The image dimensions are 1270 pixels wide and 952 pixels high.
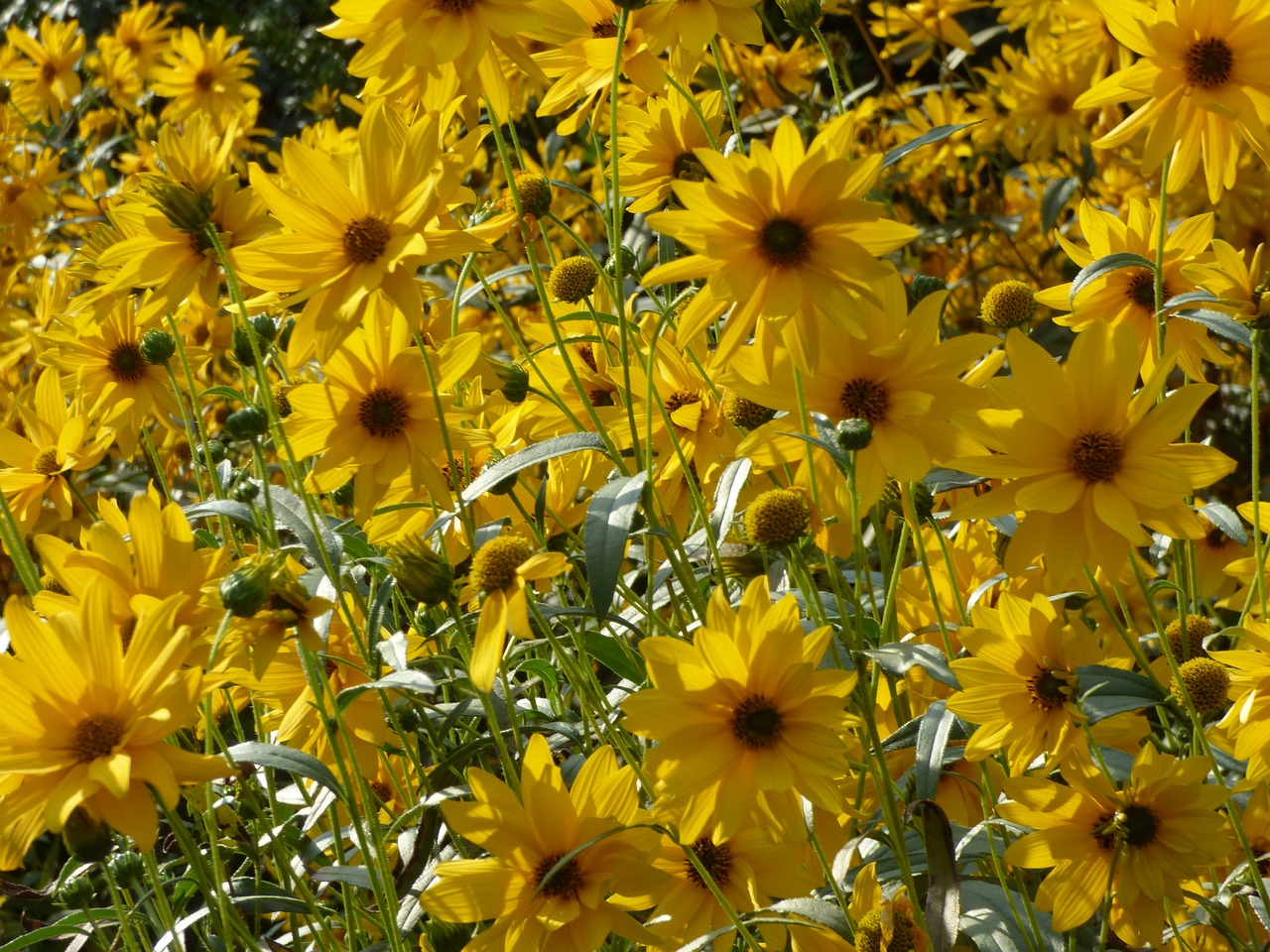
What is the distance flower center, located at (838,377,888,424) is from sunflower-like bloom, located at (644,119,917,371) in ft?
0.34

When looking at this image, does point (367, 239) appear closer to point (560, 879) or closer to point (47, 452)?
point (560, 879)

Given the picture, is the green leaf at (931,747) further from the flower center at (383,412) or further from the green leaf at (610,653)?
the flower center at (383,412)

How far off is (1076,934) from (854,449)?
1.78 ft

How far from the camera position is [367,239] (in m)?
0.96

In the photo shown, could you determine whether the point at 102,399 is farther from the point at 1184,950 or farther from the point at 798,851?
the point at 1184,950

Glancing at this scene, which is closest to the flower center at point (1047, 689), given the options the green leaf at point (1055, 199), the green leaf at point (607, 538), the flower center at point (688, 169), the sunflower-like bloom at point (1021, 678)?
the sunflower-like bloom at point (1021, 678)

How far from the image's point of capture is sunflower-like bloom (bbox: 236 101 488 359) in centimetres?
94

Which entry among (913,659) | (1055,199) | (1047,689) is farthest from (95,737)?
(1055,199)

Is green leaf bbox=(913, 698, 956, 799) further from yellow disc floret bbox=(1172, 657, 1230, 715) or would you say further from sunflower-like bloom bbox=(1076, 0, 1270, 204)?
sunflower-like bloom bbox=(1076, 0, 1270, 204)

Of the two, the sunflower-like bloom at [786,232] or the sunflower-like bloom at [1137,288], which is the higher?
the sunflower-like bloom at [1137,288]

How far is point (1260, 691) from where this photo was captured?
96 centimetres

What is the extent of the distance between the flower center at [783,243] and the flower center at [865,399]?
0.14 m

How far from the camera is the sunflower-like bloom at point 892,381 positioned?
3.11 ft

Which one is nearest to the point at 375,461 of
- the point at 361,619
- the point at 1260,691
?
the point at 361,619
